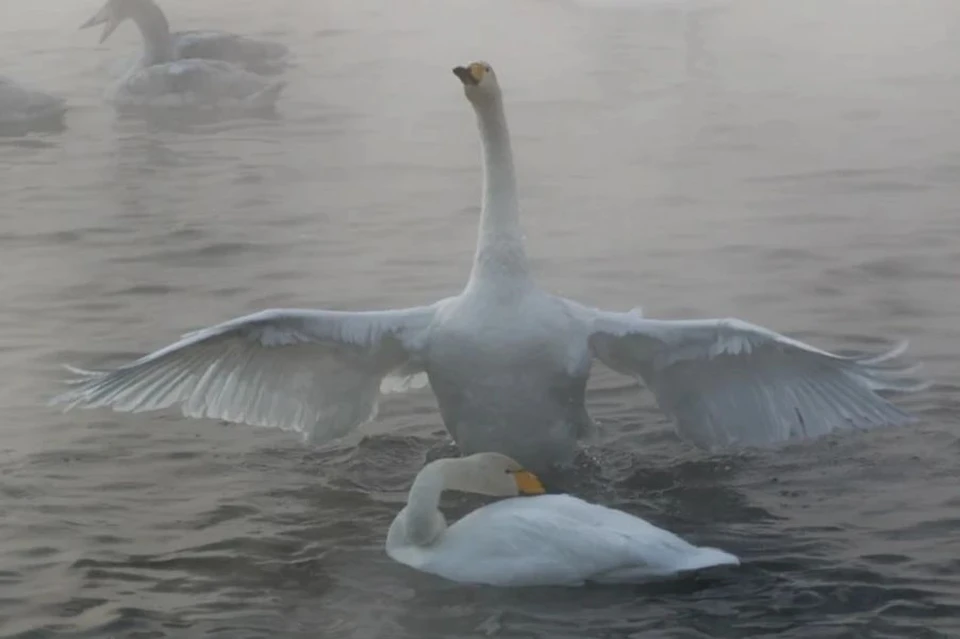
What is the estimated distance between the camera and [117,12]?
67.9 feet

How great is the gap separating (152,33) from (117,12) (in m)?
1.59

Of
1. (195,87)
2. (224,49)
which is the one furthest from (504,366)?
(224,49)

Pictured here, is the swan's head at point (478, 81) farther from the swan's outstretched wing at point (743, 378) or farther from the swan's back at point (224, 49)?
the swan's back at point (224, 49)

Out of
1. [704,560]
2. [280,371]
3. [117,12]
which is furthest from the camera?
[117,12]

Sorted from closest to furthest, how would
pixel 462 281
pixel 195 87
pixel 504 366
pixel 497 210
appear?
pixel 504 366 → pixel 497 210 → pixel 462 281 → pixel 195 87

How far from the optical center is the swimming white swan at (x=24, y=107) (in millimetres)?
17000

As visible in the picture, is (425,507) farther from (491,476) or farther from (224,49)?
(224,49)

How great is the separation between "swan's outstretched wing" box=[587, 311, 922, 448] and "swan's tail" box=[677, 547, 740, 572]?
88 centimetres

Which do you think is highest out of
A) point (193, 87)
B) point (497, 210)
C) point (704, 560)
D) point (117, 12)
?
point (117, 12)

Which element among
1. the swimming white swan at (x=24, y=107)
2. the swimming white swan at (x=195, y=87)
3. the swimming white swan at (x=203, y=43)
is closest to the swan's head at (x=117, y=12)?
the swimming white swan at (x=203, y=43)

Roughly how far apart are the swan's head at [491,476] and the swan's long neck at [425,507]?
6 centimetres

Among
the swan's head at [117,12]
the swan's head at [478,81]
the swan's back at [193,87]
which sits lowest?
the swan's head at [478,81]

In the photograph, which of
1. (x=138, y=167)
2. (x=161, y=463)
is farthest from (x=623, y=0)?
(x=161, y=463)

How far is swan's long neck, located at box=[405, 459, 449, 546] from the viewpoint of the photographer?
7.23 metres
